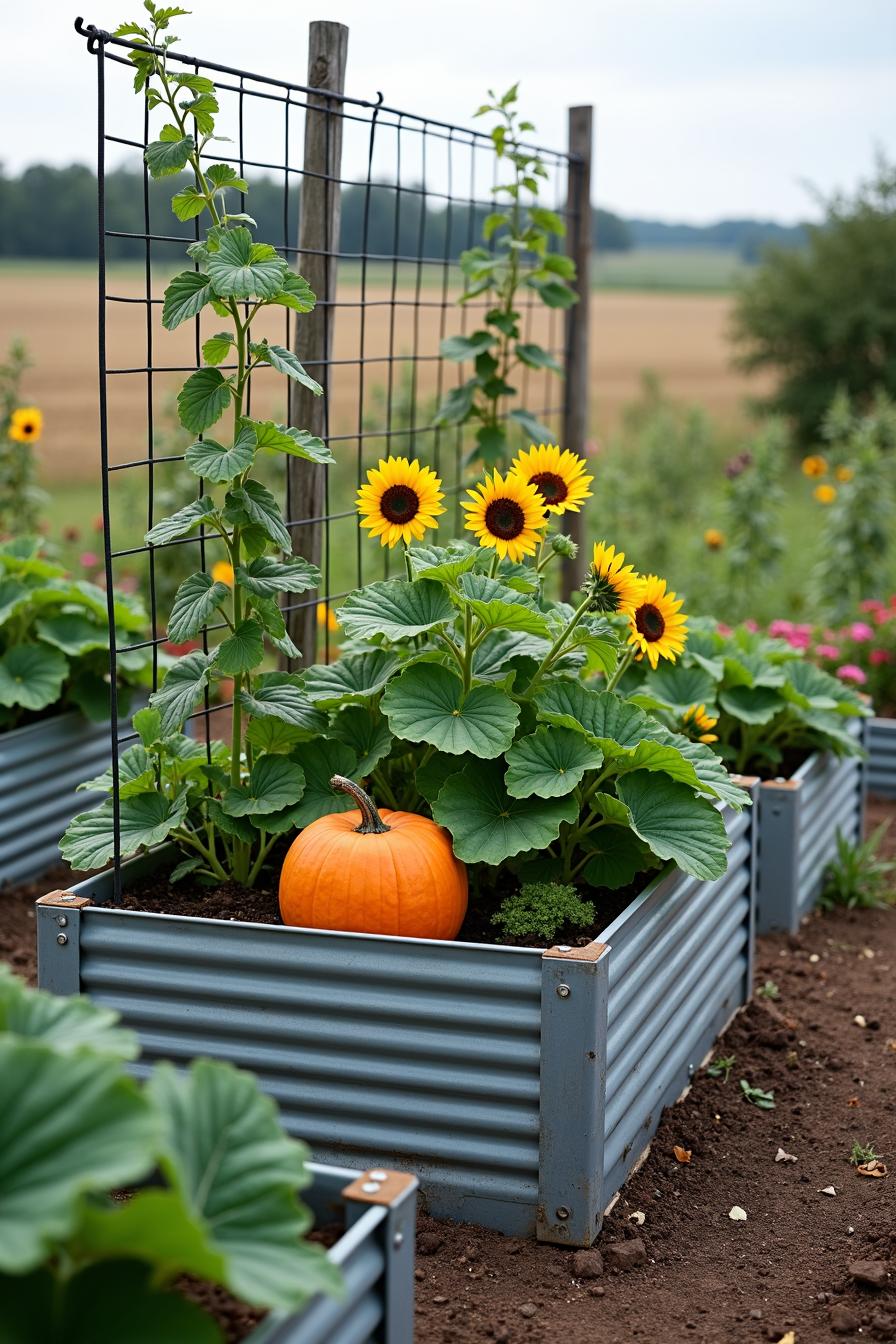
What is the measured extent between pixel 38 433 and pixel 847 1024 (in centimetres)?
393

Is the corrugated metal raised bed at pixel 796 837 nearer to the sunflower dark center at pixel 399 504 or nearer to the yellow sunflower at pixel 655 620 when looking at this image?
the yellow sunflower at pixel 655 620

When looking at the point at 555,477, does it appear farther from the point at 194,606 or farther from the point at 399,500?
the point at 194,606

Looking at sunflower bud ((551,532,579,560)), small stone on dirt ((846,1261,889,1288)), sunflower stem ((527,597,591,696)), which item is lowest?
small stone on dirt ((846,1261,889,1288))

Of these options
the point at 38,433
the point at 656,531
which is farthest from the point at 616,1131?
the point at 656,531

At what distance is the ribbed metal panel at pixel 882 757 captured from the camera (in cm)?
521

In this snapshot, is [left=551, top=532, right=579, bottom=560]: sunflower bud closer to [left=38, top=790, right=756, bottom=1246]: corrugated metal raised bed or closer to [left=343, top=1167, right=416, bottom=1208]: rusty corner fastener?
[left=38, top=790, right=756, bottom=1246]: corrugated metal raised bed

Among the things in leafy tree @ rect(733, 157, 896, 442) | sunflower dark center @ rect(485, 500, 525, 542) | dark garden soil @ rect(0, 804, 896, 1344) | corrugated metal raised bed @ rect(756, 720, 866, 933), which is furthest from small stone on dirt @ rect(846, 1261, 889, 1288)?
leafy tree @ rect(733, 157, 896, 442)

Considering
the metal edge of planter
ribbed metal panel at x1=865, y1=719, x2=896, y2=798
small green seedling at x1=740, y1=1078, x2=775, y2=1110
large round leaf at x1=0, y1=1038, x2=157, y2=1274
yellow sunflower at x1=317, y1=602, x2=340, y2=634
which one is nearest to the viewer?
large round leaf at x1=0, y1=1038, x2=157, y2=1274

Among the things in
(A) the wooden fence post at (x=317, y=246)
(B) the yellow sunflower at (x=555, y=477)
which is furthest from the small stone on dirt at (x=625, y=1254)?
(A) the wooden fence post at (x=317, y=246)

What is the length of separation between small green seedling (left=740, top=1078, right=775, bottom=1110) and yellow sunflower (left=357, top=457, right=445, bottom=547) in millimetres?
1319

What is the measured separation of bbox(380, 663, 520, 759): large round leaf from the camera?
2553 mm

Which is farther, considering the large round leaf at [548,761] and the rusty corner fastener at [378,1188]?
the large round leaf at [548,761]

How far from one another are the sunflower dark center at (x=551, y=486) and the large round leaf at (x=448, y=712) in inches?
16.2

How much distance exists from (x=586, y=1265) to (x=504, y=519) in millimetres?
1302
